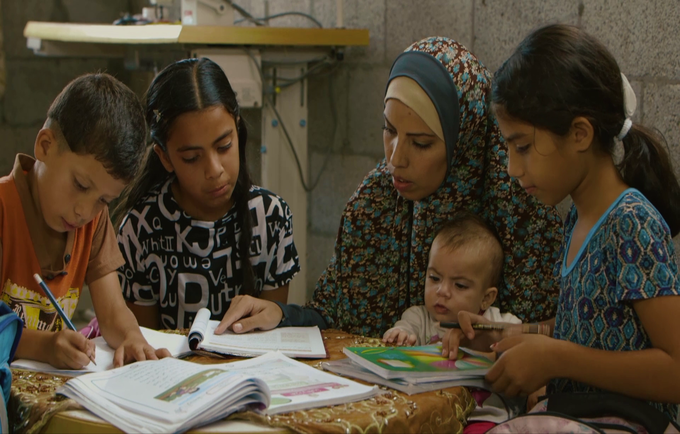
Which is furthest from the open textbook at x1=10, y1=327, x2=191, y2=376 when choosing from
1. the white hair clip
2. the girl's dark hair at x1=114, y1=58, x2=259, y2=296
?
the white hair clip

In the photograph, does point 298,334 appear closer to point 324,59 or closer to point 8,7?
point 324,59

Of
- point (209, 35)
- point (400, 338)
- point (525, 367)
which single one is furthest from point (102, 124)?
point (209, 35)

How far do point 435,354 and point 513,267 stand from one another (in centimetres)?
54

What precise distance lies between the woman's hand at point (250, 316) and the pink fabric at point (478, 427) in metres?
0.56

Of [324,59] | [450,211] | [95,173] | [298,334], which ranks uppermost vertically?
[324,59]

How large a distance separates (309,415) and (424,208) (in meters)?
0.97

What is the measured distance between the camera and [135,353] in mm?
1557

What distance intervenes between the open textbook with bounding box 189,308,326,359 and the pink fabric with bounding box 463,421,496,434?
1.10ft

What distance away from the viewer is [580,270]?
1555 millimetres

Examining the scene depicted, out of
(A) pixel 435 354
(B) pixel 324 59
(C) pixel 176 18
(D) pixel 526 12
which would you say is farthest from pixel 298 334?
(C) pixel 176 18

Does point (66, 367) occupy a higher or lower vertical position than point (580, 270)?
lower

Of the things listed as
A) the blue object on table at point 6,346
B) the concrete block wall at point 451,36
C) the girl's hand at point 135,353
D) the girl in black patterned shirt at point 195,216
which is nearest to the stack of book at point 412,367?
the girl's hand at point 135,353

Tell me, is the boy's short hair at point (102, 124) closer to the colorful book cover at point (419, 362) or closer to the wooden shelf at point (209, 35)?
the colorful book cover at point (419, 362)

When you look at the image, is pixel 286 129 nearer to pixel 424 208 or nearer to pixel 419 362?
pixel 424 208
